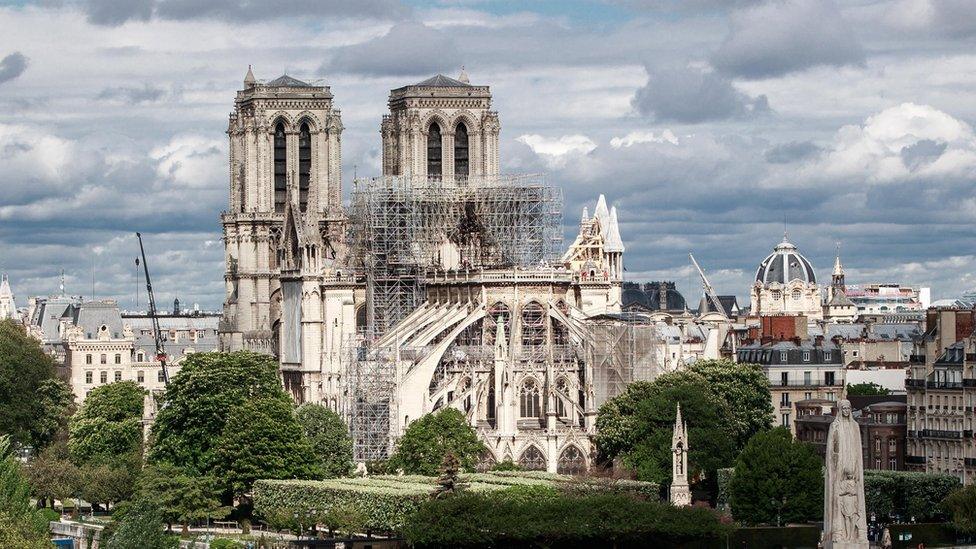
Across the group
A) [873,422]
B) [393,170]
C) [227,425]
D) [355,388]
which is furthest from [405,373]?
[393,170]

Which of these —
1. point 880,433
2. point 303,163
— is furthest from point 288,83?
point 880,433

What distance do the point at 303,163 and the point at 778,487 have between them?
8081cm

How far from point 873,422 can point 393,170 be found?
57.9 m

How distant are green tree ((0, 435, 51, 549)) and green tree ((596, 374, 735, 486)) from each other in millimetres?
32916

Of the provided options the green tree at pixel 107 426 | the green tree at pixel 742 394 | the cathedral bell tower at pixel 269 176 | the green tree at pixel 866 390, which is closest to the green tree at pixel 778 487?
the green tree at pixel 742 394

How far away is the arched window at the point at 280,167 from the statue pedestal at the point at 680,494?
2846 inches

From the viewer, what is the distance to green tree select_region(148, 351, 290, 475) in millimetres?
137625

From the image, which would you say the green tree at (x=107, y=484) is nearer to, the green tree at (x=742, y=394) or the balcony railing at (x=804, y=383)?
the green tree at (x=742, y=394)

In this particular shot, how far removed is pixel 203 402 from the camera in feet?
460

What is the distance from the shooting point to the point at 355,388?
152625mm

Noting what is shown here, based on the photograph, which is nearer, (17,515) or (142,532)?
(142,532)

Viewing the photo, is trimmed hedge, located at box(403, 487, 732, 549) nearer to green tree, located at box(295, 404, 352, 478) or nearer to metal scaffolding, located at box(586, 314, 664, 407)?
green tree, located at box(295, 404, 352, 478)

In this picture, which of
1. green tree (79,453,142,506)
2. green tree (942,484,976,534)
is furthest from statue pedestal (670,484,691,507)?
green tree (79,453,142,506)

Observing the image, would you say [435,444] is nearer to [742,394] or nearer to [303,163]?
[742,394]
